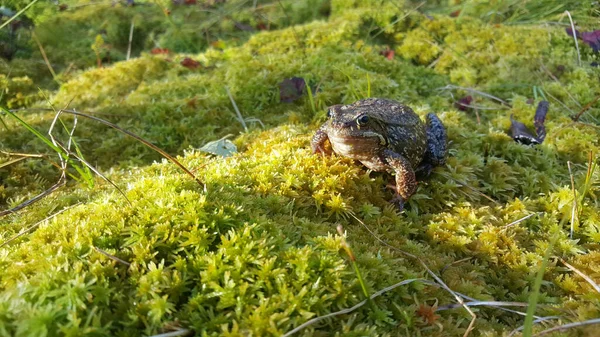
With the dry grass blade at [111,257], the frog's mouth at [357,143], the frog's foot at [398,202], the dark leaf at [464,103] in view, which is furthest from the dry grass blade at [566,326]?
the dark leaf at [464,103]

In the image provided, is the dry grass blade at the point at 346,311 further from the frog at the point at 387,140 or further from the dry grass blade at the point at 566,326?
the frog at the point at 387,140

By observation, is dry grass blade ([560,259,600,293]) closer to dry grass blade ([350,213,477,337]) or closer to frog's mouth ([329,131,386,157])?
dry grass blade ([350,213,477,337])

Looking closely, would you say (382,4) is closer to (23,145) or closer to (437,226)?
(437,226)

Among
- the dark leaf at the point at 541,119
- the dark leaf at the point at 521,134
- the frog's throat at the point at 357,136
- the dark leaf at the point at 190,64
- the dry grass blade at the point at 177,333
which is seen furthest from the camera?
the dark leaf at the point at 190,64

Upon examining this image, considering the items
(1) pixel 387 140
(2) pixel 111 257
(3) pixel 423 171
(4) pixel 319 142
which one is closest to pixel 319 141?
(4) pixel 319 142

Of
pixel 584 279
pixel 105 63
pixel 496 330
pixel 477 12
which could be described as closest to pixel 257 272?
pixel 496 330

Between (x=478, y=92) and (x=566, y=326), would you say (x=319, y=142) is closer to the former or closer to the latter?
(x=566, y=326)

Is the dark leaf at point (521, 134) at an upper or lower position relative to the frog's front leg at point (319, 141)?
lower
